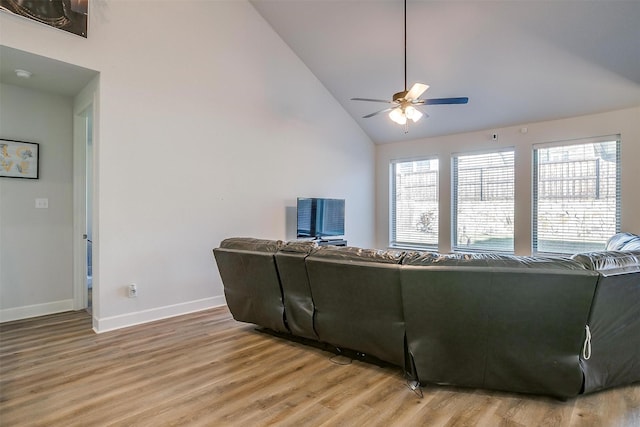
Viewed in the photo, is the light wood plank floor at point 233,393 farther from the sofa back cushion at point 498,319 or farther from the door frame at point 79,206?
the door frame at point 79,206

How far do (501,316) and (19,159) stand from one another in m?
4.84

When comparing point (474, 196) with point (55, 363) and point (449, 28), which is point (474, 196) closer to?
point (449, 28)

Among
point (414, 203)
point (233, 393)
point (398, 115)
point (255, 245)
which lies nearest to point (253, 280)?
point (255, 245)

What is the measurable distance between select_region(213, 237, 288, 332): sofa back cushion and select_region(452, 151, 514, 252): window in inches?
167

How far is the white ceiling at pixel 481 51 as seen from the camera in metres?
3.83

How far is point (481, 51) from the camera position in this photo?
4.45 m

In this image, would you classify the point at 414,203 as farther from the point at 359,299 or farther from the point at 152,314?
the point at 152,314

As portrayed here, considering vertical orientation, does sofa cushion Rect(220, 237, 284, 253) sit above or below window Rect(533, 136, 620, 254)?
below

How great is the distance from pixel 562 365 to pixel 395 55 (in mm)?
4311

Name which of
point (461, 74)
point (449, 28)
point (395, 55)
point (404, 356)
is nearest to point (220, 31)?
point (395, 55)

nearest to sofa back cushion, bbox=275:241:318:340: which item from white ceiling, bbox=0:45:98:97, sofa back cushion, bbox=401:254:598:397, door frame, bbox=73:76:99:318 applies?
sofa back cushion, bbox=401:254:598:397

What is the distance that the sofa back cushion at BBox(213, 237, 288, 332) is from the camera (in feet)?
9.84

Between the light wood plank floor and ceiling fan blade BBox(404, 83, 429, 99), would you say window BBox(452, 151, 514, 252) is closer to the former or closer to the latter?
ceiling fan blade BBox(404, 83, 429, 99)

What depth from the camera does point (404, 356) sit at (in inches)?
92.3
